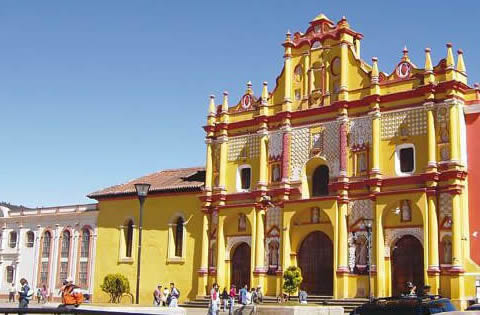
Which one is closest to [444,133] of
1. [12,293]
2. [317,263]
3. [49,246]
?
[317,263]

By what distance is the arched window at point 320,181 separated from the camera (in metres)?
35.9

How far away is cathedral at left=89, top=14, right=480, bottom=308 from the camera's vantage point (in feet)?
102

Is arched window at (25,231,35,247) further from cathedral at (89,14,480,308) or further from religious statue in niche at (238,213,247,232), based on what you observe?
religious statue in niche at (238,213,247,232)

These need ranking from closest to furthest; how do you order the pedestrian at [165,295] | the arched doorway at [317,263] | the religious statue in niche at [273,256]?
the arched doorway at [317,263] < the religious statue in niche at [273,256] < the pedestrian at [165,295]

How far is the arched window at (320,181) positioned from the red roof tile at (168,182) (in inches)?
290

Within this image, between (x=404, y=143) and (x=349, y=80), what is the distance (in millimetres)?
4655

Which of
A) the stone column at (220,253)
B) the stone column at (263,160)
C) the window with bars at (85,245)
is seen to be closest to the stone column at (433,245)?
the stone column at (263,160)

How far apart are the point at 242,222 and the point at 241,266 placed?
93.9 inches

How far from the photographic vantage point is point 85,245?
152 feet

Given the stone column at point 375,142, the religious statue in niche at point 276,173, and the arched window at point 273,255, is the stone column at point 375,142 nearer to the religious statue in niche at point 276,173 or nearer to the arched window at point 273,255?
the religious statue in niche at point 276,173

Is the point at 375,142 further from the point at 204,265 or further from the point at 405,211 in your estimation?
the point at 204,265

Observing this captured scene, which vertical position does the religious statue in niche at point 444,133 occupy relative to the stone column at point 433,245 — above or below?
above

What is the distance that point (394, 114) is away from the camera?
33.2 metres

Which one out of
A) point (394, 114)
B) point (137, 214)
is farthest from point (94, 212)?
point (394, 114)
